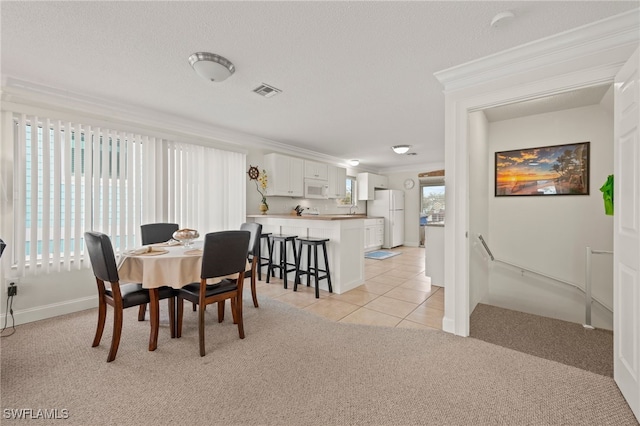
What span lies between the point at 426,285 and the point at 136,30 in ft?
14.3

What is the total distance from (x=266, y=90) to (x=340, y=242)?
2.07 meters

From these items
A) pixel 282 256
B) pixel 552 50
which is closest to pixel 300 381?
pixel 282 256

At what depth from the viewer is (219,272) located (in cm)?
226

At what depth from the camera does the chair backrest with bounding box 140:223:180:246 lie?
314 centimetres

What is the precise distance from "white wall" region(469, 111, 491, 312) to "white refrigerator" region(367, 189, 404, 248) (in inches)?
151

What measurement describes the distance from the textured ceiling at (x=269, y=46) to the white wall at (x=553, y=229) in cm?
144

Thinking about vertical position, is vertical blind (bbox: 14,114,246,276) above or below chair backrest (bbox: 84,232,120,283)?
above

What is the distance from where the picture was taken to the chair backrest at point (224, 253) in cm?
216

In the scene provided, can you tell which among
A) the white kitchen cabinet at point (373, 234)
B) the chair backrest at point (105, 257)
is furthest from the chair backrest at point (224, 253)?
the white kitchen cabinet at point (373, 234)

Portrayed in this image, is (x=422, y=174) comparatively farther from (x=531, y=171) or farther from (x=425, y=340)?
(x=425, y=340)

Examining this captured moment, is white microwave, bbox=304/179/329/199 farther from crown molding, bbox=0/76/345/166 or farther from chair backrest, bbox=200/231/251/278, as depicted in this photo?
chair backrest, bbox=200/231/251/278

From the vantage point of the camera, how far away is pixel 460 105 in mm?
2486

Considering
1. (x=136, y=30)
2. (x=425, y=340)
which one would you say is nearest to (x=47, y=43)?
(x=136, y=30)

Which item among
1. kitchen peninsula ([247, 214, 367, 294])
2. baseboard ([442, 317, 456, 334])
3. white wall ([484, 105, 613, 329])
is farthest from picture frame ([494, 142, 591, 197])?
baseboard ([442, 317, 456, 334])
